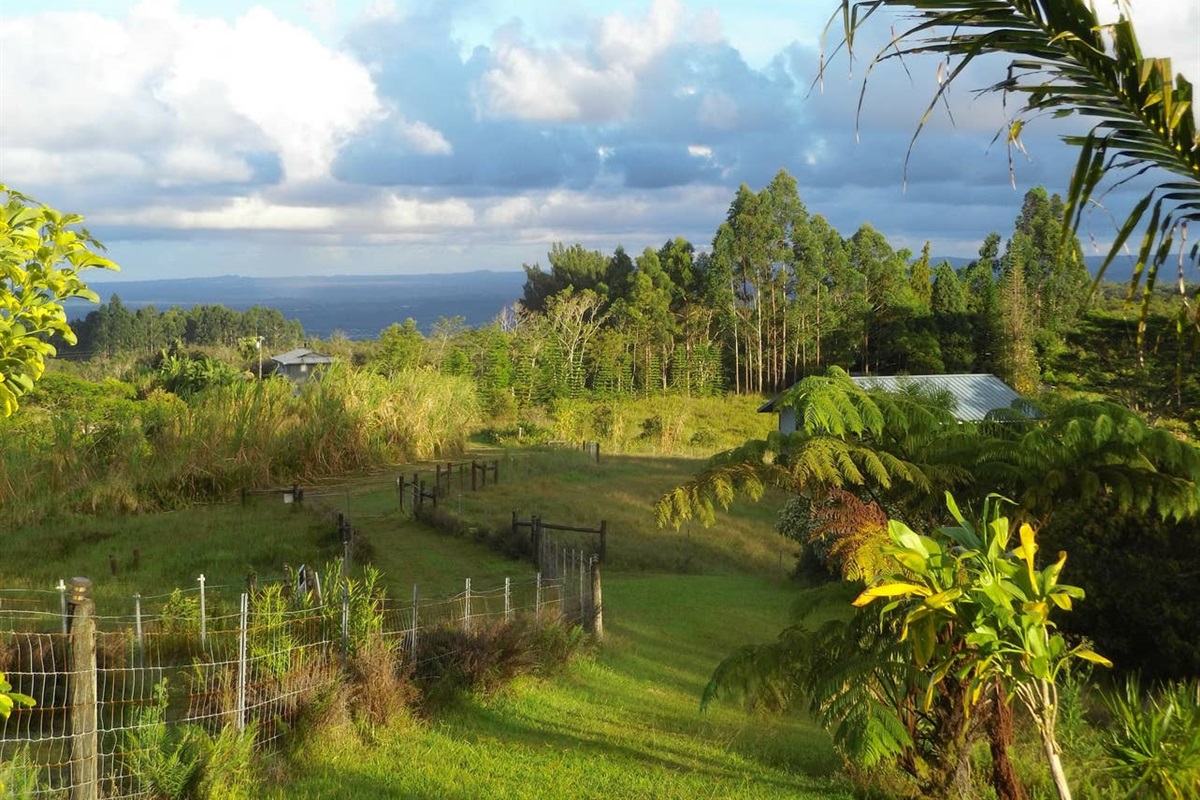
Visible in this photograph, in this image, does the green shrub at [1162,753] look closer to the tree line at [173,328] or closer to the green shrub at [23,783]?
the green shrub at [23,783]

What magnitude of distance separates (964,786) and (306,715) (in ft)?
13.2

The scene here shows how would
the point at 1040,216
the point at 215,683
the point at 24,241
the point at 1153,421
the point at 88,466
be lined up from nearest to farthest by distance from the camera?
the point at 24,241 → the point at 215,683 → the point at 88,466 → the point at 1153,421 → the point at 1040,216

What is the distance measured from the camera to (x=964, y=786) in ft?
17.4

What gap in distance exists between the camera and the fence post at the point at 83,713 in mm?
5086

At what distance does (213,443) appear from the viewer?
19.3 meters

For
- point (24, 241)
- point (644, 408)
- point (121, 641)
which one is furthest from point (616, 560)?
point (644, 408)

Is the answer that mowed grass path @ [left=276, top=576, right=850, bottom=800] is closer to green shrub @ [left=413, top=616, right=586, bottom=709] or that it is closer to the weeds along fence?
green shrub @ [left=413, top=616, right=586, bottom=709]

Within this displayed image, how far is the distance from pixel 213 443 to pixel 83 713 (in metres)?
15.0

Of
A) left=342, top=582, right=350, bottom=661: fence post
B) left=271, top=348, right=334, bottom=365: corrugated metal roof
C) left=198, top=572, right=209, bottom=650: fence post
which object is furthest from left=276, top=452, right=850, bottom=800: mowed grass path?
left=271, top=348, right=334, bottom=365: corrugated metal roof

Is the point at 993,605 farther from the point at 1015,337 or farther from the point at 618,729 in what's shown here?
the point at 1015,337

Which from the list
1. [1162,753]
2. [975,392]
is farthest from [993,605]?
[975,392]

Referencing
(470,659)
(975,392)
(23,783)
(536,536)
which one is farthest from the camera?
(975,392)

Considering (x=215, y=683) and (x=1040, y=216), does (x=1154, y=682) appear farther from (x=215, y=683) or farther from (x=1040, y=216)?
(x=1040, y=216)

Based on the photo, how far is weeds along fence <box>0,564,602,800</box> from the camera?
17.3 ft
